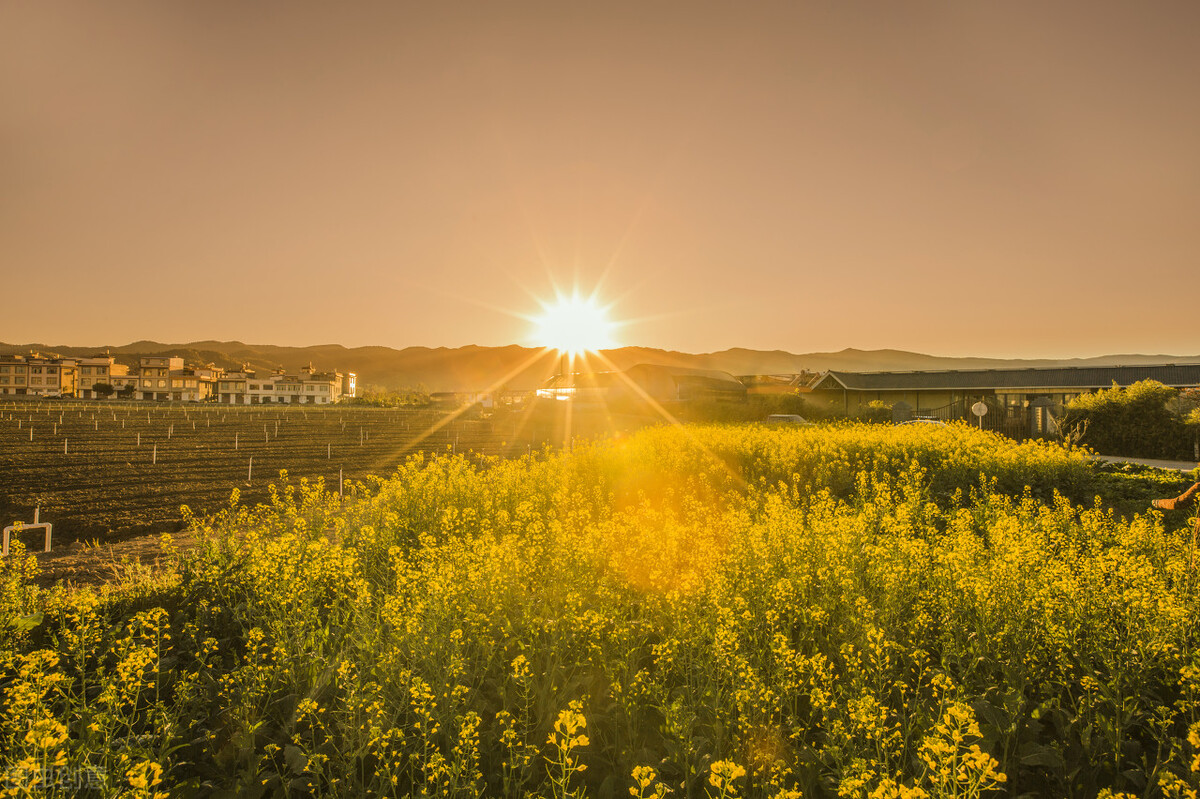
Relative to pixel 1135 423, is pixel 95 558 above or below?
below

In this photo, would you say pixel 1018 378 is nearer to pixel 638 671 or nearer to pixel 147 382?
pixel 638 671

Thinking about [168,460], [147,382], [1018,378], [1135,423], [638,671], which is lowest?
[168,460]

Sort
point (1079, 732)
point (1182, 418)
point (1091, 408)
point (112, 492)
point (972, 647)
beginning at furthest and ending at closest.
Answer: point (1091, 408), point (1182, 418), point (112, 492), point (972, 647), point (1079, 732)

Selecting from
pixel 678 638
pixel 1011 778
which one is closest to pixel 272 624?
pixel 678 638

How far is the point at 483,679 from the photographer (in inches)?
145

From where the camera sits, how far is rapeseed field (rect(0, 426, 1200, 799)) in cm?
273

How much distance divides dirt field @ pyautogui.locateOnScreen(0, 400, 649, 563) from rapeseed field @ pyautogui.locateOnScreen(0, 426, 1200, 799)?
255 inches

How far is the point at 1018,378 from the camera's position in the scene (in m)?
36.4

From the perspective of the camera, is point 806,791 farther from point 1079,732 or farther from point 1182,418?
point 1182,418

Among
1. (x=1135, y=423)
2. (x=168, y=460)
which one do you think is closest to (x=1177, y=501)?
(x=1135, y=423)

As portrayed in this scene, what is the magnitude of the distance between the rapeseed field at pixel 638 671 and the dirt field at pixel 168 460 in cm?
648

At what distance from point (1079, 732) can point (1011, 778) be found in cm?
65

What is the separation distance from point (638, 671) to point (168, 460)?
949 inches

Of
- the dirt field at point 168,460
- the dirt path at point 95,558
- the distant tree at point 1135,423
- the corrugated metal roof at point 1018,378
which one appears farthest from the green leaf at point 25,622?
the corrugated metal roof at point 1018,378
